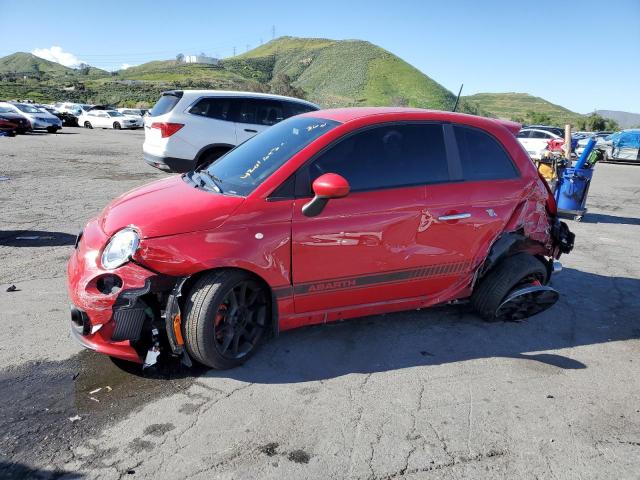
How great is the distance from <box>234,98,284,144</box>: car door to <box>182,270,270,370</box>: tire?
22.0ft

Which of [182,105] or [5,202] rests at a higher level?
[182,105]

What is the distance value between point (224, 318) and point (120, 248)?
0.80 m

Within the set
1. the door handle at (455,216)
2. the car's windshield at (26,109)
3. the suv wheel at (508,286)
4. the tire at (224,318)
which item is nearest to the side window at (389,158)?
the door handle at (455,216)

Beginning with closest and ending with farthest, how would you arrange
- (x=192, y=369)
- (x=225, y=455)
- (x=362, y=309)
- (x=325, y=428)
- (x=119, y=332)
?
(x=225, y=455) < (x=325, y=428) < (x=119, y=332) < (x=192, y=369) < (x=362, y=309)

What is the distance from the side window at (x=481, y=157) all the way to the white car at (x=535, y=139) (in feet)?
64.5

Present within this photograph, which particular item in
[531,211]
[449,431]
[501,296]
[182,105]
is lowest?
[449,431]

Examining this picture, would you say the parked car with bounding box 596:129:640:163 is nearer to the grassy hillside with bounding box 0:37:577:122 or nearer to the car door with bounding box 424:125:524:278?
the car door with bounding box 424:125:524:278

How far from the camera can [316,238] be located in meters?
3.45

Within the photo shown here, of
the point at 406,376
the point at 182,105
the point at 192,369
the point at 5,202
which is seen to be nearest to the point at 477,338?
the point at 406,376

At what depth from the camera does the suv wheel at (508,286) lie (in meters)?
4.26

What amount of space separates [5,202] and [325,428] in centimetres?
777

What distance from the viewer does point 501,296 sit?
4.25 metres

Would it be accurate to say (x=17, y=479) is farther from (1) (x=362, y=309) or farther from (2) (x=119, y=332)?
(1) (x=362, y=309)

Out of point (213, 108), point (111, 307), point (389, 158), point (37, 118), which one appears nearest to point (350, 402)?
point (111, 307)
